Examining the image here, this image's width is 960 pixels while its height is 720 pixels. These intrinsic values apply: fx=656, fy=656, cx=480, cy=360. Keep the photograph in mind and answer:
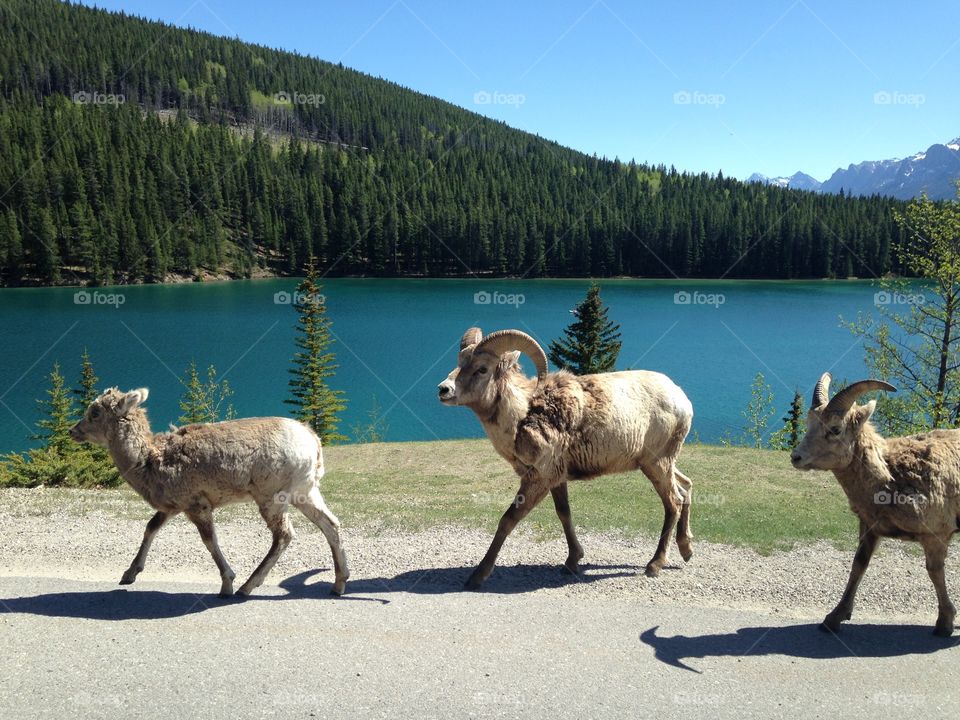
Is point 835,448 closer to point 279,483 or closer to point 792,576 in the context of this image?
point 792,576

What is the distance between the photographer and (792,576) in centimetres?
1002

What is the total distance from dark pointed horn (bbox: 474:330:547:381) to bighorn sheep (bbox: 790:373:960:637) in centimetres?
366

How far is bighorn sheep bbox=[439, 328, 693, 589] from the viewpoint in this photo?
9352 millimetres

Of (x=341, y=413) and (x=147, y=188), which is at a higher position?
(x=147, y=188)

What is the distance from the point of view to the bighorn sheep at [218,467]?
8.44 m

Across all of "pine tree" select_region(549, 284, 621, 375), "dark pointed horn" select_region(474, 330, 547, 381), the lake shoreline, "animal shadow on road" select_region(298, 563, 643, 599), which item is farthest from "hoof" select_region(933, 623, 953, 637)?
the lake shoreline

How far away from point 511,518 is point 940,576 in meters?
5.15

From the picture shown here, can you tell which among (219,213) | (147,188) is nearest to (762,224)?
(219,213)

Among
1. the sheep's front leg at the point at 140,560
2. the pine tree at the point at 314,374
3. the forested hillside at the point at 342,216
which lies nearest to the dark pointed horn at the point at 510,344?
the sheep's front leg at the point at 140,560

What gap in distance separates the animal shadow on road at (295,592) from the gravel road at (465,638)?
4 centimetres

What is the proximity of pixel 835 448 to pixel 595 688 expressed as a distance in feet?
12.5

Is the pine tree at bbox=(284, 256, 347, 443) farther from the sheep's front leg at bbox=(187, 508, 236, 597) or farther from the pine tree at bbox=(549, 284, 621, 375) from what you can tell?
the sheep's front leg at bbox=(187, 508, 236, 597)

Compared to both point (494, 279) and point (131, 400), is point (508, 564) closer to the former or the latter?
point (131, 400)

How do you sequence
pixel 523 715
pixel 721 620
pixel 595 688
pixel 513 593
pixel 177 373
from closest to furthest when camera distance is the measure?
pixel 523 715 < pixel 595 688 < pixel 721 620 < pixel 513 593 < pixel 177 373
